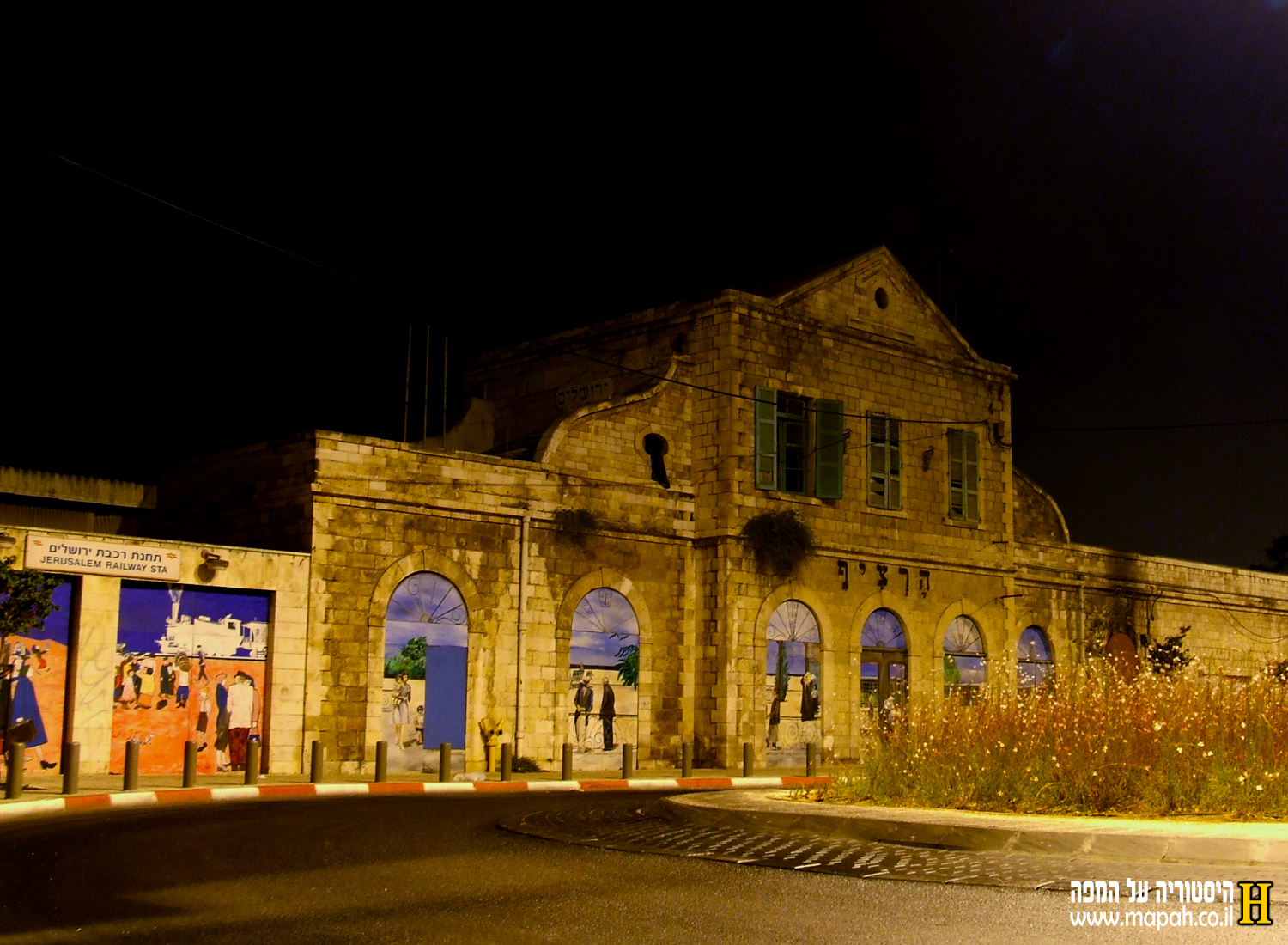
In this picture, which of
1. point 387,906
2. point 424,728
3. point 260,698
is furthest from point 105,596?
point 387,906

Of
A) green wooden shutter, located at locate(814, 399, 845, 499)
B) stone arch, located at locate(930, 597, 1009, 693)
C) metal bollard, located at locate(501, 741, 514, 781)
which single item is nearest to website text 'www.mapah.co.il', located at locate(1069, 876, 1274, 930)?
metal bollard, located at locate(501, 741, 514, 781)

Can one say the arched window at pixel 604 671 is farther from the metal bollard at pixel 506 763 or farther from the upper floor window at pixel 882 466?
the upper floor window at pixel 882 466

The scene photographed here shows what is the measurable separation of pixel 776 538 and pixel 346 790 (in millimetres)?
9966

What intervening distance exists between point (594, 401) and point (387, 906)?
1985 centimetres

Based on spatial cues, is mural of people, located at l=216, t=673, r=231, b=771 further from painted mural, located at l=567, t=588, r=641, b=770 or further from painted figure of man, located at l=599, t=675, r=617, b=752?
painted figure of man, located at l=599, t=675, r=617, b=752

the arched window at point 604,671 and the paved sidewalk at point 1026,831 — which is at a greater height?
the arched window at point 604,671

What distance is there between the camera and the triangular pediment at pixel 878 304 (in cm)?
2708

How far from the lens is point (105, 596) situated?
1908 centimetres

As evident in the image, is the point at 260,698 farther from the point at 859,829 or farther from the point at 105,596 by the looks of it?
the point at 859,829

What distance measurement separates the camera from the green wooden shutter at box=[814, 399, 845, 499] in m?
26.7

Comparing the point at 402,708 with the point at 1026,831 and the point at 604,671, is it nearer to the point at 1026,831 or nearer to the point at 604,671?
the point at 604,671

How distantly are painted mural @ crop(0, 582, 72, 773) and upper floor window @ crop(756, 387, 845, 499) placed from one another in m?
12.4

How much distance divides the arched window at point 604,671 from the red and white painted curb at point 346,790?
92.3 inches

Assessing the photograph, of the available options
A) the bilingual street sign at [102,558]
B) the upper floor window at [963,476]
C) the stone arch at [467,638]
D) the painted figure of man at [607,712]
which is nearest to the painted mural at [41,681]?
the bilingual street sign at [102,558]
